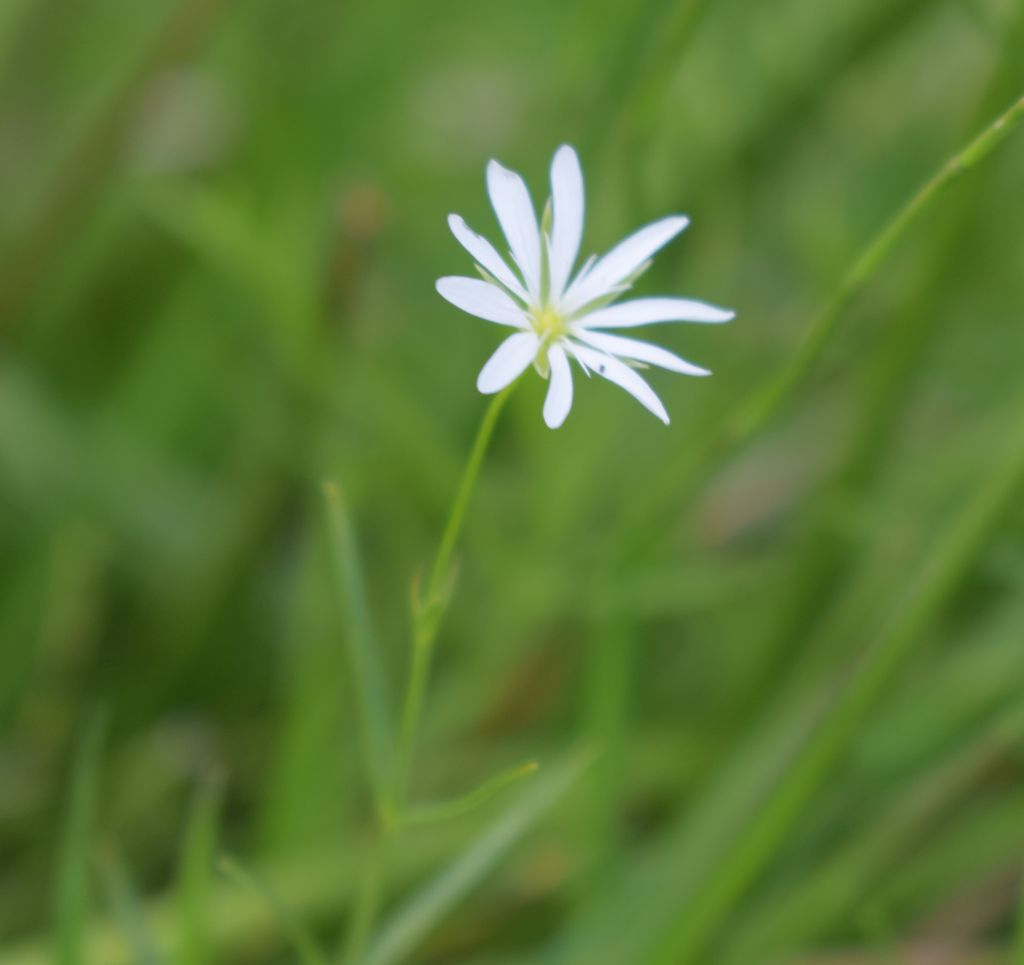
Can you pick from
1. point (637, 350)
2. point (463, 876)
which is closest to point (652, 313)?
point (637, 350)

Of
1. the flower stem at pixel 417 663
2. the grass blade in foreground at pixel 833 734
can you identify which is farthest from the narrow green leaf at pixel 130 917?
the grass blade in foreground at pixel 833 734

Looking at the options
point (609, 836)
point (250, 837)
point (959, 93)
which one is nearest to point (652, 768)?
point (609, 836)

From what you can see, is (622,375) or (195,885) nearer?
(622,375)

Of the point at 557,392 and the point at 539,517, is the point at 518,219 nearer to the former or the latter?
the point at 557,392

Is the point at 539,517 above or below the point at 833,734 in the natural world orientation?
above

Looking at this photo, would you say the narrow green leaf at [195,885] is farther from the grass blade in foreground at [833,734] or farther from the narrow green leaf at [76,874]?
the grass blade in foreground at [833,734]

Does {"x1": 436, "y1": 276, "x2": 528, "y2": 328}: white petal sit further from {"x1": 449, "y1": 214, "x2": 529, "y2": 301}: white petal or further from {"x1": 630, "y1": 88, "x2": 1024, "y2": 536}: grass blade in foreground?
{"x1": 630, "y1": 88, "x2": 1024, "y2": 536}: grass blade in foreground
